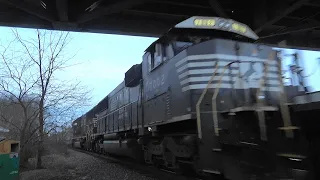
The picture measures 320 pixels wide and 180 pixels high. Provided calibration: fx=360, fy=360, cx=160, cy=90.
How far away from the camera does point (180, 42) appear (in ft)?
28.8

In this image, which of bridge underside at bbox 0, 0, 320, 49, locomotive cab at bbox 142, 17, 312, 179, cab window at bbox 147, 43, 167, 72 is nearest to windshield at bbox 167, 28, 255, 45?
locomotive cab at bbox 142, 17, 312, 179

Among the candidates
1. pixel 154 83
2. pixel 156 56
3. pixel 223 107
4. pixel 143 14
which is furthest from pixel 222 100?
pixel 143 14

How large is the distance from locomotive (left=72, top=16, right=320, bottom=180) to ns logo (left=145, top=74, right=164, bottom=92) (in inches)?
1.1

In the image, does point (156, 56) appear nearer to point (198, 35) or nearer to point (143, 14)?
point (198, 35)

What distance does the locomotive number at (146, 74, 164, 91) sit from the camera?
32.4 feet

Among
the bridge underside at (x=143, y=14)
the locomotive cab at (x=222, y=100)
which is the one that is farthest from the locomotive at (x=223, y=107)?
the bridge underside at (x=143, y=14)

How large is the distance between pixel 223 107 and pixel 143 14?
8.24 m

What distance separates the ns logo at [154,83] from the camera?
9.87 meters

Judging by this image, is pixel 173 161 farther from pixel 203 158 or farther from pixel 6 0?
pixel 6 0

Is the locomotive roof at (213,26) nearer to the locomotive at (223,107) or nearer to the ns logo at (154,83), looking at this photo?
the locomotive at (223,107)

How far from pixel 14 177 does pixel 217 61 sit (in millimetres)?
5270

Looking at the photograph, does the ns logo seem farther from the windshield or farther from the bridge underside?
the bridge underside

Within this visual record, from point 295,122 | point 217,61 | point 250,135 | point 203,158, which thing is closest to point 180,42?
point 217,61

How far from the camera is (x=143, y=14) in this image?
14.7 meters
